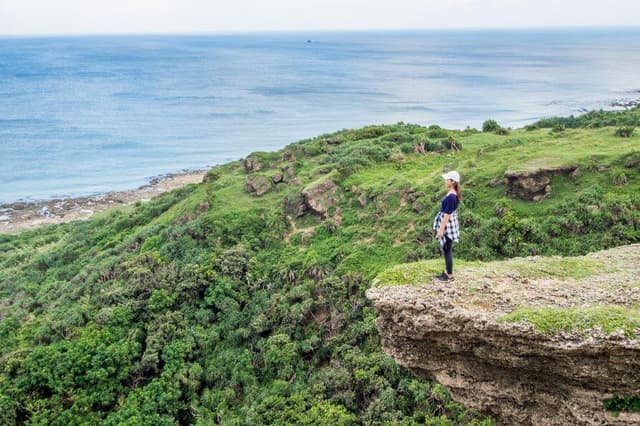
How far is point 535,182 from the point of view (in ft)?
80.2

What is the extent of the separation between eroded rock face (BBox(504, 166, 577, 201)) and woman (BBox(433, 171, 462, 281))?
13.8 metres

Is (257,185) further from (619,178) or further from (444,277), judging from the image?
(444,277)

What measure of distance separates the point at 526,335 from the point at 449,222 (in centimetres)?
325

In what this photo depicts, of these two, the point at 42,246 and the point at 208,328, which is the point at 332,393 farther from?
the point at 42,246

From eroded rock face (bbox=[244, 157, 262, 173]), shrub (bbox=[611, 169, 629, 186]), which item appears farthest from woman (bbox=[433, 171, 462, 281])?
eroded rock face (bbox=[244, 157, 262, 173])

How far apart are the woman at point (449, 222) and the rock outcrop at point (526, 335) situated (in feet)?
1.61

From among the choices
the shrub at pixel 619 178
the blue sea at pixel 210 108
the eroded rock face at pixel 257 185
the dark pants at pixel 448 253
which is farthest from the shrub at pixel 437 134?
the blue sea at pixel 210 108

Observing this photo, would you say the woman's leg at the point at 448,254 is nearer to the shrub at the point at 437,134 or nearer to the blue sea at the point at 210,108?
the shrub at the point at 437,134

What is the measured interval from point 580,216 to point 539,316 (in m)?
12.7

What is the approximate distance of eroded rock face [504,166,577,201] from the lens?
2431 centimetres

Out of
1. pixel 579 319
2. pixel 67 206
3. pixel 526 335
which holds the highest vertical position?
pixel 579 319

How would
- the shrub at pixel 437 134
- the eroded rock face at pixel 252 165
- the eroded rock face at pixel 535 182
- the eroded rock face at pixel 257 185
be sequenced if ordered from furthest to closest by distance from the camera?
the eroded rock face at pixel 252 165 → the shrub at pixel 437 134 → the eroded rock face at pixel 257 185 → the eroded rock face at pixel 535 182

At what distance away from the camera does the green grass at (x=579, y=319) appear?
10117 millimetres

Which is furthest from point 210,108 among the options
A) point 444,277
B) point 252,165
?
point 444,277
